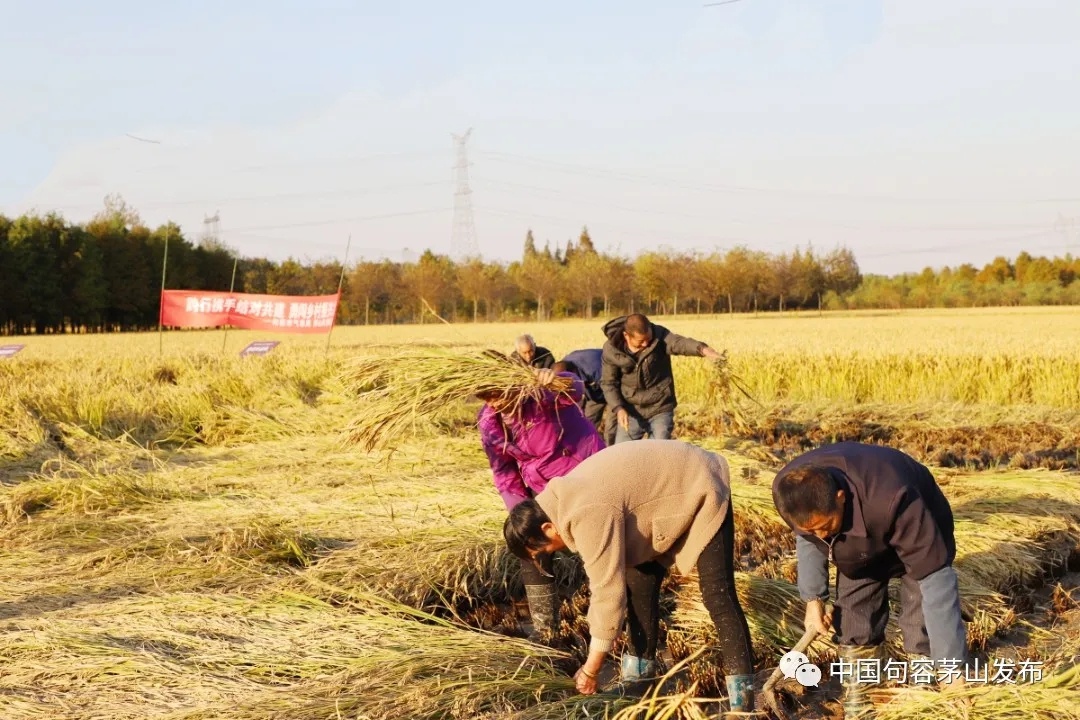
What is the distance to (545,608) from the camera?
12.6 feet

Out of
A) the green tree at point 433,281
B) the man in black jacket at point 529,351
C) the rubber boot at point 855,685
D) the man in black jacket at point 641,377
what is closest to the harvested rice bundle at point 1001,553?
the rubber boot at point 855,685

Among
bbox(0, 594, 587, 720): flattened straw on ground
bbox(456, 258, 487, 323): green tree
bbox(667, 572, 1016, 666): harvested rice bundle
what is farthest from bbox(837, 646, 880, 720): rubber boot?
bbox(456, 258, 487, 323): green tree

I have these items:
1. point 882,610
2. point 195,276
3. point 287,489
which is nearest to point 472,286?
point 195,276

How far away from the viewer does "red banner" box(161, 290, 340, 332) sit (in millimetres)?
16609

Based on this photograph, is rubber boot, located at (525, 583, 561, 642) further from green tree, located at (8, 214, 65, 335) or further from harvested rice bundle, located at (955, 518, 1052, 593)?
green tree, located at (8, 214, 65, 335)

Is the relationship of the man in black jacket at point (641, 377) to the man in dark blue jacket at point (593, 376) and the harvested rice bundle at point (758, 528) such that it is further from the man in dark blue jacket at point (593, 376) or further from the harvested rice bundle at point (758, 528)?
the harvested rice bundle at point (758, 528)

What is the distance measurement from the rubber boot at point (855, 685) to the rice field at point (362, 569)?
13 cm

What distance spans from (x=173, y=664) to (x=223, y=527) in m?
1.78

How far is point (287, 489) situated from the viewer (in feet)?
20.7

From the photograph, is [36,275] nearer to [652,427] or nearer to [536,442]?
[652,427]

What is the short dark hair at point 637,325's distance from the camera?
5.56 m

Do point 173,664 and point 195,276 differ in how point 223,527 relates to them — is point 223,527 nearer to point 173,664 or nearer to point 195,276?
point 173,664

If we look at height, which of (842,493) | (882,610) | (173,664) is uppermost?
(842,493)

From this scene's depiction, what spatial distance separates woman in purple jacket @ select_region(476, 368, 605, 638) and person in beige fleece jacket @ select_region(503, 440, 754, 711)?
0.84 m
